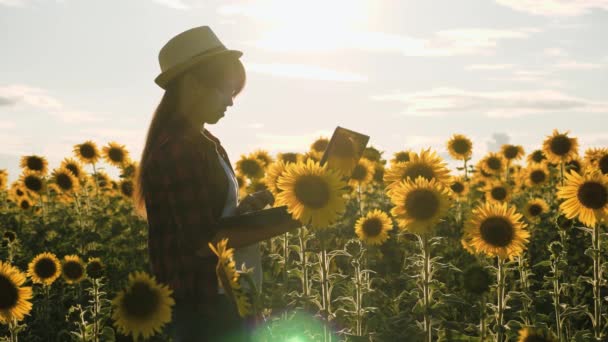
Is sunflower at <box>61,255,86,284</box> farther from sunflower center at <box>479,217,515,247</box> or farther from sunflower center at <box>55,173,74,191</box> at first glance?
sunflower center at <box>55,173,74,191</box>

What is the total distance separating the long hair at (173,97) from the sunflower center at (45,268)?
326 centimetres

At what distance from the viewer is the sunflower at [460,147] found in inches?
553

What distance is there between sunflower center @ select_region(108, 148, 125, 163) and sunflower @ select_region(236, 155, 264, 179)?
4159mm

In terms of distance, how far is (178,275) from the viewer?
3.58 meters

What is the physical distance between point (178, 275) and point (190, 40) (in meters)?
1.42

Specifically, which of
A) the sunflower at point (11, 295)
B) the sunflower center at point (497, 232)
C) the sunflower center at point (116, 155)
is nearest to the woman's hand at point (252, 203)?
the sunflower center at point (497, 232)

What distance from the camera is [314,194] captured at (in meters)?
3.53

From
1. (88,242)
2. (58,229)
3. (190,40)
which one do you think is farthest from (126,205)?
(190,40)

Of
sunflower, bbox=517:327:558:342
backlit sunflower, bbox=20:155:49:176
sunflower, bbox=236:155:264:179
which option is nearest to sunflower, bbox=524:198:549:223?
sunflower, bbox=236:155:264:179

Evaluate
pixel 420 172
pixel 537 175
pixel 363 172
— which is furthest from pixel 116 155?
pixel 420 172

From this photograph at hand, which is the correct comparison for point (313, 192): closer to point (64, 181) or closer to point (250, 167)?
point (250, 167)

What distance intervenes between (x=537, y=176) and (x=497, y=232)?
869 cm

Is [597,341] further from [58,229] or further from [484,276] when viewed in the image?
[58,229]

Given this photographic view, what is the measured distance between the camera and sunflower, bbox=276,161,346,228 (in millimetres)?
3494
